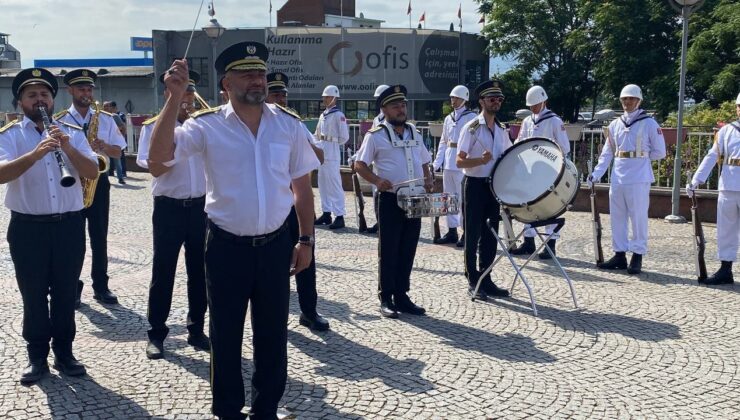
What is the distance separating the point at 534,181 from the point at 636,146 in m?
2.52

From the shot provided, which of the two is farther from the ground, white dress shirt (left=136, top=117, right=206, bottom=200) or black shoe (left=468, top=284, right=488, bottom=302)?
white dress shirt (left=136, top=117, right=206, bottom=200)

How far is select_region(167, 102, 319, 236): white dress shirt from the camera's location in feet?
13.4

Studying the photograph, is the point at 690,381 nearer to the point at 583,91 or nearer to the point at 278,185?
the point at 278,185

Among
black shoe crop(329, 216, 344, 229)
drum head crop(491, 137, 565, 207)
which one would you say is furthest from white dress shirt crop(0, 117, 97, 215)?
black shoe crop(329, 216, 344, 229)

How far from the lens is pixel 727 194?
26.9 feet

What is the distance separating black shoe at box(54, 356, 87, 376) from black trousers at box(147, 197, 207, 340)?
622mm

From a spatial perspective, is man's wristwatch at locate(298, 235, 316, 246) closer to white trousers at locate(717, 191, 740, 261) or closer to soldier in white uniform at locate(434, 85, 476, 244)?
white trousers at locate(717, 191, 740, 261)

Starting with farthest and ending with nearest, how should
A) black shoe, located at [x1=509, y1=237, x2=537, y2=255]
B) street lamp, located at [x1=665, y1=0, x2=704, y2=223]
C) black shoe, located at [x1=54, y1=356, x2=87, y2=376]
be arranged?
1. street lamp, located at [x1=665, y1=0, x2=704, y2=223]
2. black shoe, located at [x1=509, y1=237, x2=537, y2=255]
3. black shoe, located at [x1=54, y1=356, x2=87, y2=376]

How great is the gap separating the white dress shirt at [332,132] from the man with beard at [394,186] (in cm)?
547

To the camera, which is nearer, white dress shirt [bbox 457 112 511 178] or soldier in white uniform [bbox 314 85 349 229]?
white dress shirt [bbox 457 112 511 178]

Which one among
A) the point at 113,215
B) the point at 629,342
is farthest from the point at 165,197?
the point at 113,215

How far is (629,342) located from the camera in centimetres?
616

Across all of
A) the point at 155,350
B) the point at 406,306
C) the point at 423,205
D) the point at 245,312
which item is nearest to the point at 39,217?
the point at 155,350

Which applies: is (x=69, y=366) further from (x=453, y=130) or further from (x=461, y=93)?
(x=461, y=93)
